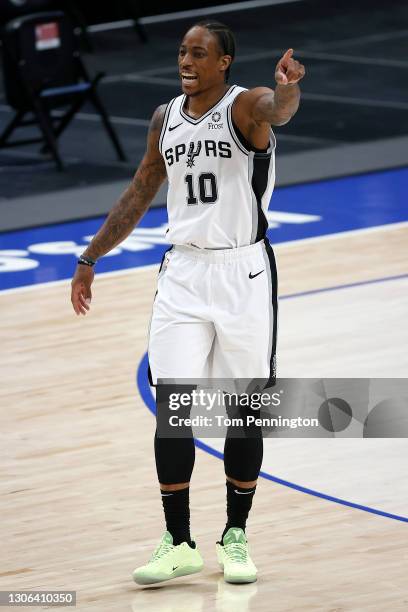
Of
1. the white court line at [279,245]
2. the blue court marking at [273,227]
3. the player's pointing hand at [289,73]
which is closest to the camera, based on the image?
the player's pointing hand at [289,73]

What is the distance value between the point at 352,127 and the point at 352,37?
A: 151 inches

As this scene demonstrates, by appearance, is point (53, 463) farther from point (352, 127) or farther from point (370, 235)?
point (352, 127)

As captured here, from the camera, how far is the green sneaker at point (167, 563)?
4.83 meters

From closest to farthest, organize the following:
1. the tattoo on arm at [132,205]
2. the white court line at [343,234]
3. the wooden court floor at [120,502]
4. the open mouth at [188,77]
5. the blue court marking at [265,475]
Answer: the open mouth at [188,77]
the wooden court floor at [120,502]
the tattoo on arm at [132,205]
the blue court marking at [265,475]
the white court line at [343,234]

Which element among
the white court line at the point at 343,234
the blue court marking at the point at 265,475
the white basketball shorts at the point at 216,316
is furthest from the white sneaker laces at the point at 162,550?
the white court line at the point at 343,234

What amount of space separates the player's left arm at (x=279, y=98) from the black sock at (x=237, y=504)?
1157mm

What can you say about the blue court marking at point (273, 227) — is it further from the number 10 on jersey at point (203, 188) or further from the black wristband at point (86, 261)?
the number 10 on jersey at point (203, 188)

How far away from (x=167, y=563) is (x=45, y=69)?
23.8 feet

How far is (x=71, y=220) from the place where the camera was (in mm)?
10625
